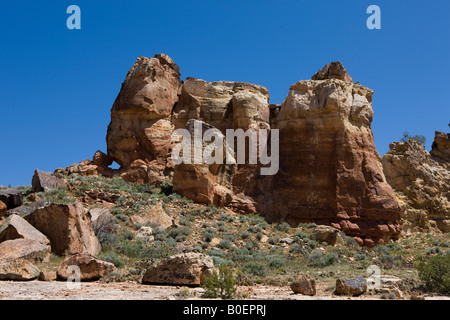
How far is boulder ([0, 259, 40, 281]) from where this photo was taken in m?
10.7

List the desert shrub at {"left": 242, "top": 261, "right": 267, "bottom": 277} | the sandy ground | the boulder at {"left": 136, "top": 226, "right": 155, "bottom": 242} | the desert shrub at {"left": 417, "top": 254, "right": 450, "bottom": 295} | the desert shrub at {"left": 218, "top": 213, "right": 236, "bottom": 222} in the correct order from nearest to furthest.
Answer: the sandy ground
the desert shrub at {"left": 417, "top": 254, "right": 450, "bottom": 295}
the desert shrub at {"left": 242, "top": 261, "right": 267, "bottom": 277}
the boulder at {"left": 136, "top": 226, "right": 155, "bottom": 242}
the desert shrub at {"left": 218, "top": 213, "right": 236, "bottom": 222}

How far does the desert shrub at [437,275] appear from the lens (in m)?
10.8

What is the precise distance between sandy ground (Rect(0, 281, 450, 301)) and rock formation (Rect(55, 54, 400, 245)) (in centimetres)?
1458

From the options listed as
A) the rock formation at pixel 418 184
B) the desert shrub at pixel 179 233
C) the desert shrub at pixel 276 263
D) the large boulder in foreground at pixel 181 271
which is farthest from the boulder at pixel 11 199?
the rock formation at pixel 418 184

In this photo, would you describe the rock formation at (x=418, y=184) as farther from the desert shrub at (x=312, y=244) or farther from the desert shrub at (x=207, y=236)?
the desert shrub at (x=207, y=236)

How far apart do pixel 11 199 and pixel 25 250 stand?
7.20 meters

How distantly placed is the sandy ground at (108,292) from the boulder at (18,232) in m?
3.07

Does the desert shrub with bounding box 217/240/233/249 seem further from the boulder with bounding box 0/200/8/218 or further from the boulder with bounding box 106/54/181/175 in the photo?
the boulder with bounding box 106/54/181/175

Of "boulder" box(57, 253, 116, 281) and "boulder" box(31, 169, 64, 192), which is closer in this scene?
"boulder" box(57, 253, 116, 281)

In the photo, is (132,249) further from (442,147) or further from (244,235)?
(442,147)

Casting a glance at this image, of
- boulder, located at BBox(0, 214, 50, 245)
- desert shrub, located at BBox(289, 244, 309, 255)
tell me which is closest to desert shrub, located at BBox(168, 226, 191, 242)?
desert shrub, located at BBox(289, 244, 309, 255)

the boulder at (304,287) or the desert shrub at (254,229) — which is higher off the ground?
the desert shrub at (254,229)

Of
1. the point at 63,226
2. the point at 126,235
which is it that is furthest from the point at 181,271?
the point at 126,235
